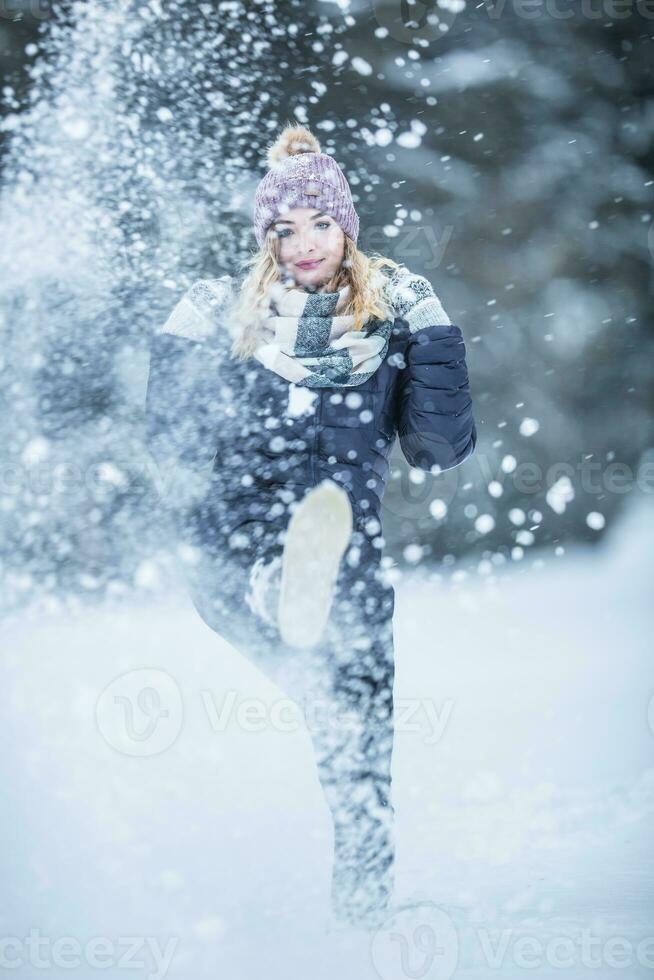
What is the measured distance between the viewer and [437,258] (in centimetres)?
274

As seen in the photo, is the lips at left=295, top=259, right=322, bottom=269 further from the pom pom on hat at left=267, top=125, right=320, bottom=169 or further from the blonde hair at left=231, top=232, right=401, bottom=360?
the pom pom on hat at left=267, top=125, right=320, bottom=169

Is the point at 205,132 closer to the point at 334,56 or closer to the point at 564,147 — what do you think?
the point at 334,56

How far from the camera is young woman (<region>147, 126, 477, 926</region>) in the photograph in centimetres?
121

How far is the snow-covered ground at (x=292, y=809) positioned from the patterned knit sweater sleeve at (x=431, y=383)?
0.67 m

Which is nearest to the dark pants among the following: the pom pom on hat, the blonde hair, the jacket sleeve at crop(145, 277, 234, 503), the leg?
the leg

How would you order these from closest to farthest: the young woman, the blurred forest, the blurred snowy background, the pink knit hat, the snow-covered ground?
the snow-covered ground → the young woman → the pink knit hat → the blurred snowy background → the blurred forest

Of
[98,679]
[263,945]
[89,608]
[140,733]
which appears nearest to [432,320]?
[263,945]

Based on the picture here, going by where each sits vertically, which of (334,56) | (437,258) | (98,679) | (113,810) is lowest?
(98,679)

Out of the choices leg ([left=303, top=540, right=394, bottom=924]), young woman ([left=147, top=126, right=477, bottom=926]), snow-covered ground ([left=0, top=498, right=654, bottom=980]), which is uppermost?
→ young woman ([left=147, top=126, right=477, bottom=926])

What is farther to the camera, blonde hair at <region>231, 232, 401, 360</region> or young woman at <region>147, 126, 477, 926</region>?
blonde hair at <region>231, 232, 401, 360</region>

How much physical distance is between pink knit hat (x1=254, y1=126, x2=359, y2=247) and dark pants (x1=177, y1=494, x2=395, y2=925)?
0.57m

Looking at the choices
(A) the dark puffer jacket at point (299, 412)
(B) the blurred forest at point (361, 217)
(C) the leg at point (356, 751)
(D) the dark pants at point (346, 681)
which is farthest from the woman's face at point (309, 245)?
(B) the blurred forest at point (361, 217)

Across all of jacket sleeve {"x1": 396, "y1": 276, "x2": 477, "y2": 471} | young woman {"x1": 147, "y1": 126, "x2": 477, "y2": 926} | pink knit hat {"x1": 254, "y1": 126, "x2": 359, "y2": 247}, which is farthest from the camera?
pink knit hat {"x1": 254, "y1": 126, "x2": 359, "y2": 247}

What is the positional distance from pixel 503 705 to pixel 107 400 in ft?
5.11
